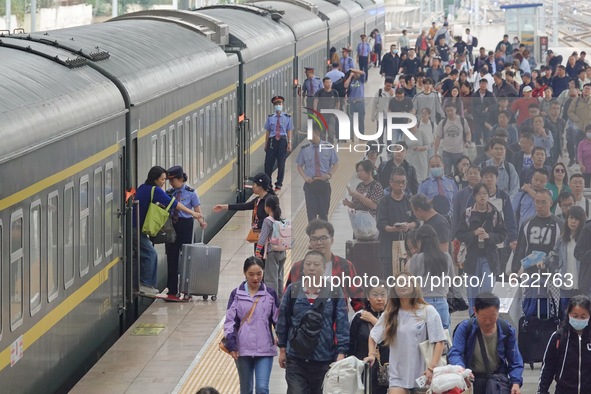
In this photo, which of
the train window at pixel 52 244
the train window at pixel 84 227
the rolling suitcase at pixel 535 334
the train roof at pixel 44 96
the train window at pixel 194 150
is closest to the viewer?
the train roof at pixel 44 96

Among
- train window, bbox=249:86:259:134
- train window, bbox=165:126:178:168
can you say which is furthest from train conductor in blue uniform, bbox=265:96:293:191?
train window, bbox=165:126:178:168

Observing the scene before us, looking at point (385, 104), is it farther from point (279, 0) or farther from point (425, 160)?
point (279, 0)

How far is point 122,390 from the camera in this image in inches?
515

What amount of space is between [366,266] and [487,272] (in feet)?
3.27

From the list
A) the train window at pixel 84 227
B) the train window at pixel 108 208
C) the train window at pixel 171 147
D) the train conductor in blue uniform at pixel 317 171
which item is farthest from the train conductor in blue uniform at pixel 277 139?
the train conductor in blue uniform at pixel 317 171

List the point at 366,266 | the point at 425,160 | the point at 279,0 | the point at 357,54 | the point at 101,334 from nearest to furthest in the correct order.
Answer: the point at 366,266 → the point at 425,160 → the point at 101,334 → the point at 279,0 → the point at 357,54

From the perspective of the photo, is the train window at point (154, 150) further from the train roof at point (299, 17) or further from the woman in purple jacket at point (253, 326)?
the train roof at point (299, 17)

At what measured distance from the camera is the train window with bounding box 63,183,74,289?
42.0ft

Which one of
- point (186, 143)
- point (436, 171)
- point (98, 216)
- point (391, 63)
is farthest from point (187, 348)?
point (391, 63)

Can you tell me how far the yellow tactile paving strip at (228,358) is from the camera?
11.6 meters

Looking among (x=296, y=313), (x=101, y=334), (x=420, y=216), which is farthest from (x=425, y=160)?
(x=101, y=334)

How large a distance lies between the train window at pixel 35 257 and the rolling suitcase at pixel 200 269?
467 centimetres

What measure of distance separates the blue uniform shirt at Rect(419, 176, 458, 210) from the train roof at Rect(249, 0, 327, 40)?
20.3m

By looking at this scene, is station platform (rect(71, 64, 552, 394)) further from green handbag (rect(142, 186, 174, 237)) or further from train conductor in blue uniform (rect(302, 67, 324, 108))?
train conductor in blue uniform (rect(302, 67, 324, 108))
